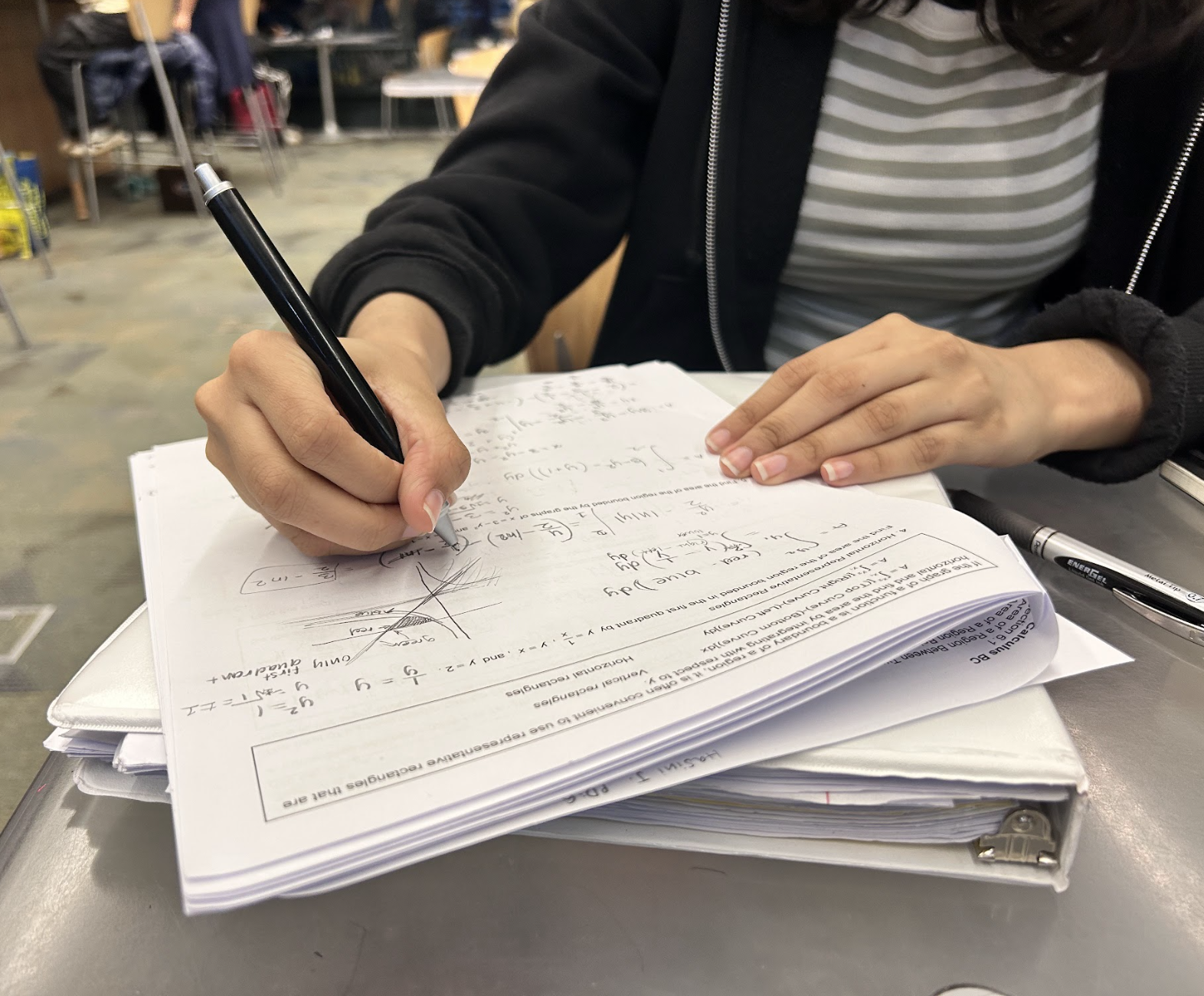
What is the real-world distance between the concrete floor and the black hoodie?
221mm

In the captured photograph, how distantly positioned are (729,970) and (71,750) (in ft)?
0.76

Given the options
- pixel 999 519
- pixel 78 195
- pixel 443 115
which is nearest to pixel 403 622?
pixel 999 519

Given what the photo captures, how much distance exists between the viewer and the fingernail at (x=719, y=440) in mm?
443

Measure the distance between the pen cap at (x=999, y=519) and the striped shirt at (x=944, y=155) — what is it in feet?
0.95

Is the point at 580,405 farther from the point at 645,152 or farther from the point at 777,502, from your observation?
the point at 645,152

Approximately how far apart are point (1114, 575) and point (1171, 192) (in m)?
0.38

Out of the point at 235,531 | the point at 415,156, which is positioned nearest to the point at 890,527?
the point at 235,531

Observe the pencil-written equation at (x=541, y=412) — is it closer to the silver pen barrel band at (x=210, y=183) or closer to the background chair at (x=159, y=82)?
the silver pen barrel band at (x=210, y=183)

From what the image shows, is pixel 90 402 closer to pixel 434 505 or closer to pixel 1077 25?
pixel 434 505

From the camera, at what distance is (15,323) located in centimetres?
108

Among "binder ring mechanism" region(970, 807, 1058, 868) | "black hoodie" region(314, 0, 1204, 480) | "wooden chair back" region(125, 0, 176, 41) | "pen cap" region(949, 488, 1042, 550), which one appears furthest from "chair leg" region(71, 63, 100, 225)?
"binder ring mechanism" region(970, 807, 1058, 868)

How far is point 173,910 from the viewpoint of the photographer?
0.81ft

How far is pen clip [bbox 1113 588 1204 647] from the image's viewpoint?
36 cm

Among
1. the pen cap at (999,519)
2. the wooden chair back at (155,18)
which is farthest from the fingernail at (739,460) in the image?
the wooden chair back at (155,18)
